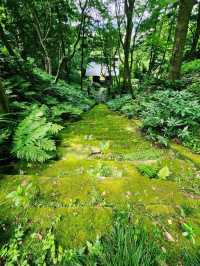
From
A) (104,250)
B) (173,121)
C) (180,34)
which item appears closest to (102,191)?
(104,250)

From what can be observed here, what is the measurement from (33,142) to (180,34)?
17.5 ft

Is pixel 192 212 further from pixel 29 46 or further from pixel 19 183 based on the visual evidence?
pixel 29 46

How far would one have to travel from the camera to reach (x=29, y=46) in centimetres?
1112

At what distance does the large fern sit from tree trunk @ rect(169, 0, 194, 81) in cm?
484

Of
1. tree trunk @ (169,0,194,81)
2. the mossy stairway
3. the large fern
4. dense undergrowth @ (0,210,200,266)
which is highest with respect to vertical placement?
tree trunk @ (169,0,194,81)

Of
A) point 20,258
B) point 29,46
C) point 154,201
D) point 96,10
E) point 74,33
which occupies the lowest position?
point 20,258

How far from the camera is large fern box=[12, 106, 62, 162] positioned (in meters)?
2.49

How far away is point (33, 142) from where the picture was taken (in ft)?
8.98

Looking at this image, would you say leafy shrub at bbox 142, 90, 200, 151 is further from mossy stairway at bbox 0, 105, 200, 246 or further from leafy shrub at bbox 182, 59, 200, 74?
leafy shrub at bbox 182, 59, 200, 74

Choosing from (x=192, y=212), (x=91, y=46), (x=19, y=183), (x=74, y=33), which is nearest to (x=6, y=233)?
(x=19, y=183)

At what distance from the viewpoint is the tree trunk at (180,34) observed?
5.60 meters

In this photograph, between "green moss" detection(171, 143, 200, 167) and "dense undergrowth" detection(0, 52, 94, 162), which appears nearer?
"dense undergrowth" detection(0, 52, 94, 162)

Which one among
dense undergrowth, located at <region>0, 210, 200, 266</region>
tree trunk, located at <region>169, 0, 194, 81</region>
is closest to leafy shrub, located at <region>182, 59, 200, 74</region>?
tree trunk, located at <region>169, 0, 194, 81</region>

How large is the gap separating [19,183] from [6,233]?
0.58 metres
